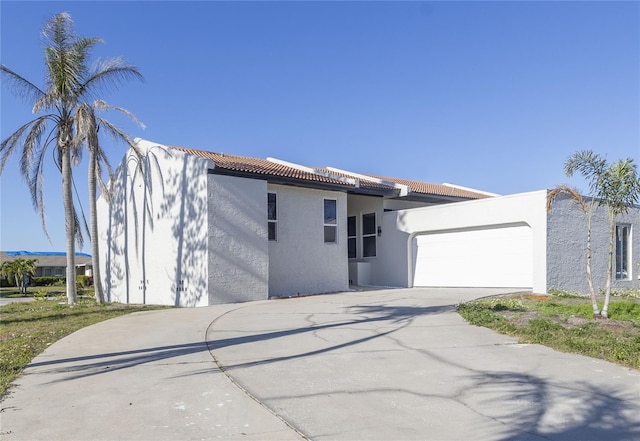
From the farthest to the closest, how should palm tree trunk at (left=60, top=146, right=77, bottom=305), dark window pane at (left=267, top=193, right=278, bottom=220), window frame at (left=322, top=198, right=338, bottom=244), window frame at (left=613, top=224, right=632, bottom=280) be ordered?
1. window frame at (left=613, top=224, right=632, bottom=280)
2. window frame at (left=322, top=198, right=338, bottom=244)
3. dark window pane at (left=267, top=193, right=278, bottom=220)
4. palm tree trunk at (left=60, top=146, right=77, bottom=305)

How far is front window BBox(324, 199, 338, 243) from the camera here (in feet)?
61.6

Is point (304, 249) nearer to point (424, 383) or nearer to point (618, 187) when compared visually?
point (618, 187)

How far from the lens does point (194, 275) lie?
1502 cm

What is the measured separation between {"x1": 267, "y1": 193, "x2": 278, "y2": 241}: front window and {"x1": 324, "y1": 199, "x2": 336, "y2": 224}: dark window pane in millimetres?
2298

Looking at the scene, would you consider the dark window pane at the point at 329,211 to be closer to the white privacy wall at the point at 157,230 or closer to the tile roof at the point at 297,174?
the tile roof at the point at 297,174

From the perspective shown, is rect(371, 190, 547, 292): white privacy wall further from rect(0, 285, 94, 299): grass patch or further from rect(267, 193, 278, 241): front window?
rect(0, 285, 94, 299): grass patch

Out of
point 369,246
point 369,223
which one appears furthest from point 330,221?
Answer: point 369,246

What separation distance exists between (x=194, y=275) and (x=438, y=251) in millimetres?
9671

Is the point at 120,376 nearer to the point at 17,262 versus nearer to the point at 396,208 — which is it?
the point at 396,208

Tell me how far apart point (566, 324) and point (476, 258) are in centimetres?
896

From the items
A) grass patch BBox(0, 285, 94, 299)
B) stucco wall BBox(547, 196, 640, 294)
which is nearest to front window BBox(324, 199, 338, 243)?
stucco wall BBox(547, 196, 640, 294)

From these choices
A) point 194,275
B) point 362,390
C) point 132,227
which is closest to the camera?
point 362,390

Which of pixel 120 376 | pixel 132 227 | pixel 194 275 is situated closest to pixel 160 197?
pixel 132 227

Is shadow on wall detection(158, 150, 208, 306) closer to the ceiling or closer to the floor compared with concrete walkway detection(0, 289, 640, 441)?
closer to the ceiling
